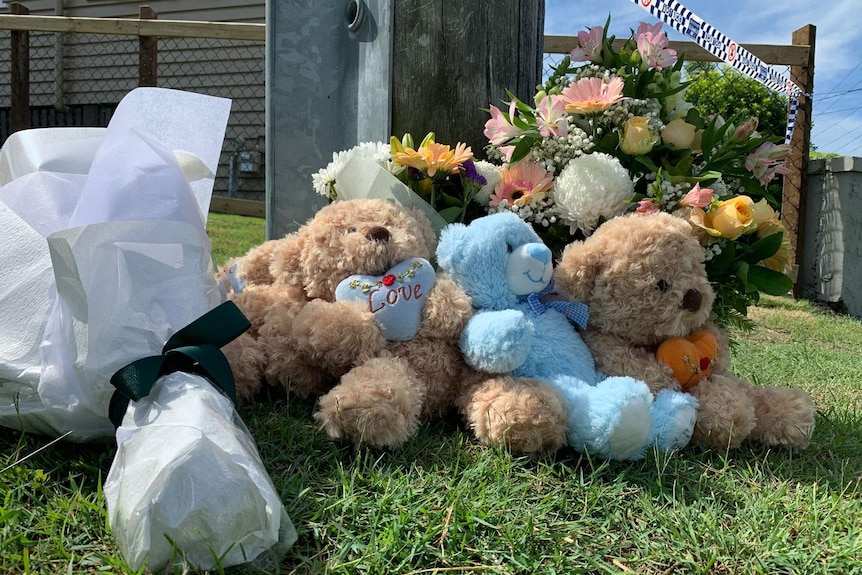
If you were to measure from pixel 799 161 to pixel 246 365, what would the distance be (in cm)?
702

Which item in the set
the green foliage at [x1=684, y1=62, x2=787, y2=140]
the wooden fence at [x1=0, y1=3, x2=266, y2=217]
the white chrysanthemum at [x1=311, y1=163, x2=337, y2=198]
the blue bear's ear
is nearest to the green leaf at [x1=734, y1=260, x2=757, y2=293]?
the blue bear's ear

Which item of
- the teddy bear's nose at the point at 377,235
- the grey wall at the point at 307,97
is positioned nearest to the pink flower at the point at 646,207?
Result: the teddy bear's nose at the point at 377,235

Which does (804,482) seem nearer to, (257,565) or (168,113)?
(257,565)

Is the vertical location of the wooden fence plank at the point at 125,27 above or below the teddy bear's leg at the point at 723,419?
above

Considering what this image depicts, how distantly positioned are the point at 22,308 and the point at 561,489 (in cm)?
137

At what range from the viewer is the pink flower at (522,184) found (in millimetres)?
2213

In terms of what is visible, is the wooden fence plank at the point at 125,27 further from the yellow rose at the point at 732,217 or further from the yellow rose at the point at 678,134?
the yellow rose at the point at 732,217

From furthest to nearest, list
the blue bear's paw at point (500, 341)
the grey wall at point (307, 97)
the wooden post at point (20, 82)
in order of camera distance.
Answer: the wooden post at point (20, 82)
the grey wall at point (307, 97)
the blue bear's paw at point (500, 341)

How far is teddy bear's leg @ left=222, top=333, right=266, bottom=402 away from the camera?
74.0 inches

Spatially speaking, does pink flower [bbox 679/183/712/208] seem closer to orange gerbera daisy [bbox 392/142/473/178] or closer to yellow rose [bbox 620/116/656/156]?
yellow rose [bbox 620/116/656/156]

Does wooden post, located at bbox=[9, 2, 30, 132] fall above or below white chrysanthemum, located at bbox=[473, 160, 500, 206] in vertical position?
above

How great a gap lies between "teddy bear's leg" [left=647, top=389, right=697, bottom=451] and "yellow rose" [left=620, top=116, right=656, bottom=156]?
0.86m

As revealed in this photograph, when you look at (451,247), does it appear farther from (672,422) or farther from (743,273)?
(743,273)

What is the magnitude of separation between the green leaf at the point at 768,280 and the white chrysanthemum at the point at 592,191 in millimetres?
474
